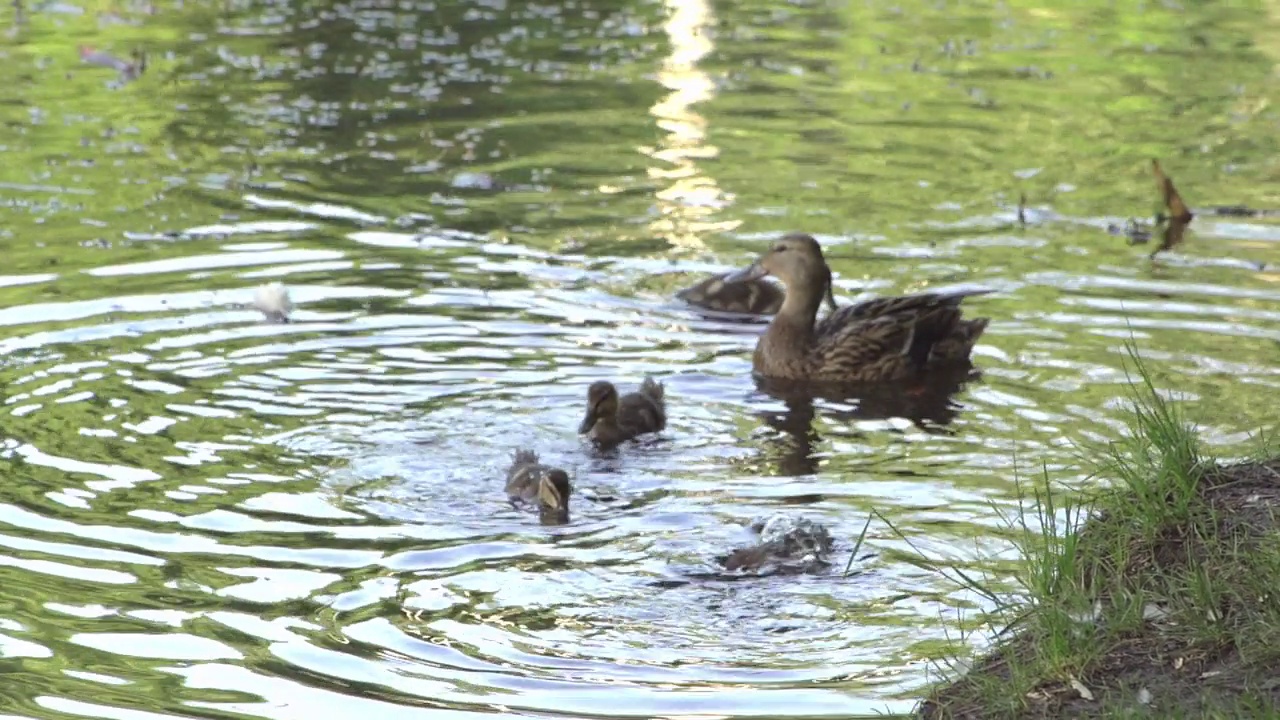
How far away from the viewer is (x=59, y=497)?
826 centimetres

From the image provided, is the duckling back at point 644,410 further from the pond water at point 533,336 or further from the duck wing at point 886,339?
the duck wing at point 886,339

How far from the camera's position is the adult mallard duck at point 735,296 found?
12.1m

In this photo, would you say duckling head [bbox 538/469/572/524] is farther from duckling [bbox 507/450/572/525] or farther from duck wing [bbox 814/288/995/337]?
duck wing [bbox 814/288/995/337]

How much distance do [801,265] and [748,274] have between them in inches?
20.7

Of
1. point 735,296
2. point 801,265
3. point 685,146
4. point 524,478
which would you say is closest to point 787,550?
point 524,478

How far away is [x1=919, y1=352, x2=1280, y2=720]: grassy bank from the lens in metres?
5.43

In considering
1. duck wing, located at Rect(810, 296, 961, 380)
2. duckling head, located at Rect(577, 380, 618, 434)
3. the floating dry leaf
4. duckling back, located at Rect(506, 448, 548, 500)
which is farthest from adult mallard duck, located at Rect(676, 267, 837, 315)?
the floating dry leaf

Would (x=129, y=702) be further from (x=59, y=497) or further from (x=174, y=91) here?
(x=174, y=91)

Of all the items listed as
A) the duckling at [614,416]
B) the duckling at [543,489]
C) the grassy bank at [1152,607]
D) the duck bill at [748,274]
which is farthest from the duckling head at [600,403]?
the grassy bank at [1152,607]

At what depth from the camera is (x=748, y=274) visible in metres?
11.9

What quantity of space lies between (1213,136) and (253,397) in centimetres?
962

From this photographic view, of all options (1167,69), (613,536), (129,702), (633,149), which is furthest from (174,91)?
(129,702)

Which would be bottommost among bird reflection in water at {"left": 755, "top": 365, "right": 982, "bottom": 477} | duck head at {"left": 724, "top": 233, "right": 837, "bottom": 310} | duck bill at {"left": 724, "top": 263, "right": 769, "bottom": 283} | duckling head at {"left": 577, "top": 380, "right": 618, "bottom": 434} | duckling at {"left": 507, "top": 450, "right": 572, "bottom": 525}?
bird reflection in water at {"left": 755, "top": 365, "right": 982, "bottom": 477}

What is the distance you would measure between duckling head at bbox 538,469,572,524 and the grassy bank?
8.17 feet
